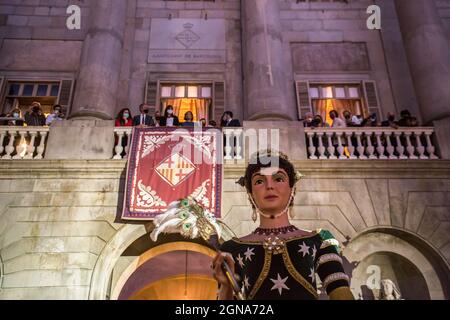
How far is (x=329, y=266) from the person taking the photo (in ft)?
17.9

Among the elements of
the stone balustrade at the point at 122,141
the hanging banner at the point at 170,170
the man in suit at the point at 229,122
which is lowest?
the hanging banner at the point at 170,170

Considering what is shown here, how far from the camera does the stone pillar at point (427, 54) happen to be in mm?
12516

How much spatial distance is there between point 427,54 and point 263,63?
512cm

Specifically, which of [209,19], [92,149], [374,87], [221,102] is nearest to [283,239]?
[92,149]

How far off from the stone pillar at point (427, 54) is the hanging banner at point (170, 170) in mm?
6482

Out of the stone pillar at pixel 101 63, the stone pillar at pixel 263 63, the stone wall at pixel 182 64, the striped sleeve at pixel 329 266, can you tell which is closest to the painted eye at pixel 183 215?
the striped sleeve at pixel 329 266

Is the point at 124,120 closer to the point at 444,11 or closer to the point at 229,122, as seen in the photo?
the point at 229,122

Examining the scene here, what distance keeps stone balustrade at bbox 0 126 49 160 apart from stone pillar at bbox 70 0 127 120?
1.23 meters

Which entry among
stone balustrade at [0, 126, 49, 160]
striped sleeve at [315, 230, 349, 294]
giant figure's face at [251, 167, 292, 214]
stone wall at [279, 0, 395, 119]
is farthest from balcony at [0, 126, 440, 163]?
striped sleeve at [315, 230, 349, 294]

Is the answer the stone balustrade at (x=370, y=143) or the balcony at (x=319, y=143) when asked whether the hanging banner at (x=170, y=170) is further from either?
the stone balustrade at (x=370, y=143)

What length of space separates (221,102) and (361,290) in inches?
296

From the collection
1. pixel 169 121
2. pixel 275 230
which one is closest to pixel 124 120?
pixel 169 121

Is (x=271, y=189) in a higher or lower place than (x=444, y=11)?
lower

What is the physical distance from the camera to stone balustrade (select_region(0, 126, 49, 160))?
1086 cm
